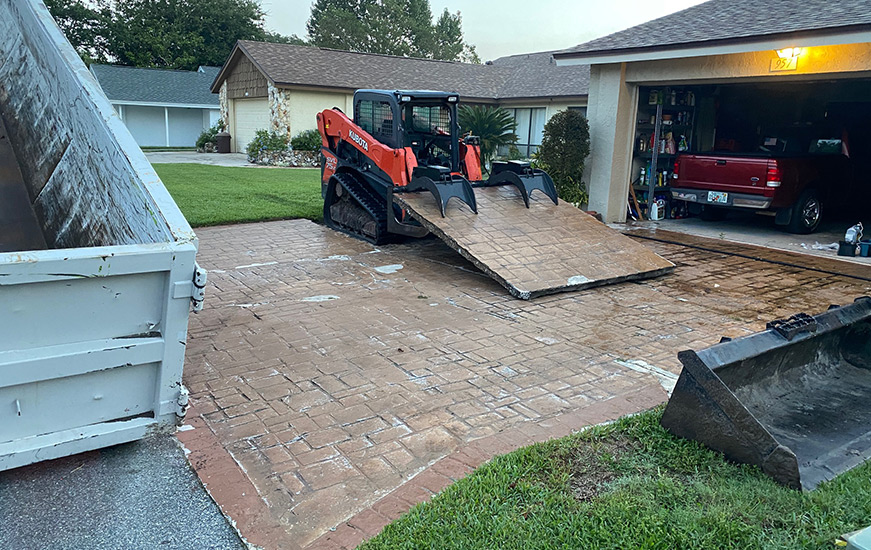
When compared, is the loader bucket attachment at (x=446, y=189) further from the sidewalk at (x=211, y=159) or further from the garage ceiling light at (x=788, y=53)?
the sidewalk at (x=211, y=159)

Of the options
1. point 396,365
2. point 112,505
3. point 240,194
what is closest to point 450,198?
point 396,365

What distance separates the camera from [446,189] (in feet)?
27.4

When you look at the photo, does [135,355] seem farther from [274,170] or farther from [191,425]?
[274,170]

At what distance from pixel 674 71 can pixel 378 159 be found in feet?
17.8

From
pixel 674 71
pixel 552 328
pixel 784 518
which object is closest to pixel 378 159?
pixel 552 328

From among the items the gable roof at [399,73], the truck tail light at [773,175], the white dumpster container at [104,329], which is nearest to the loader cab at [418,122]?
the truck tail light at [773,175]

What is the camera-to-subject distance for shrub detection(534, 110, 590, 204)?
1208 cm

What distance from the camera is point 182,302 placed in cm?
314

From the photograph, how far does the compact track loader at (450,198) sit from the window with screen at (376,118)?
15 millimetres

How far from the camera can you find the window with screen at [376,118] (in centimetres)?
951

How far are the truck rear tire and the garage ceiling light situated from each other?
269 cm

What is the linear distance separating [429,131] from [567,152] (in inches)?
135

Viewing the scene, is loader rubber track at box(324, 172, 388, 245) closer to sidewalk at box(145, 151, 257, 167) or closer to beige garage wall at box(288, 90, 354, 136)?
sidewalk at box(145, 151, 257, 167)

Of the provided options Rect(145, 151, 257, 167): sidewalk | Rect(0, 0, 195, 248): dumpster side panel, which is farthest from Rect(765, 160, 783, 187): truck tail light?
Rect(145, 151, 257, 167): sidewalk
